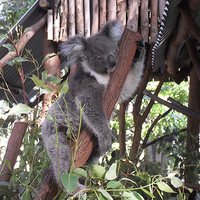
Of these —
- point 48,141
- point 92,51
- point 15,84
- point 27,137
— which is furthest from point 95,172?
point 15,84

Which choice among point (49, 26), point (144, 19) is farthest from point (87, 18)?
point (144, 19)

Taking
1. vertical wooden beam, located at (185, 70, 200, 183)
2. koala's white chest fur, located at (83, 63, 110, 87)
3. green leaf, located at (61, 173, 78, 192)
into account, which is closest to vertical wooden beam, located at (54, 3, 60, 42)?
koala's white chest fur, located at (83, 63, 110, 87)

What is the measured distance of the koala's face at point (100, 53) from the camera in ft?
5.93

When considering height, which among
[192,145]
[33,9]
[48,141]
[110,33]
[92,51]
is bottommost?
[192,145]

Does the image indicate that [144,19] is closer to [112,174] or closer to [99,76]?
[99,76]

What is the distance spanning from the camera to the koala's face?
1807 millimetres

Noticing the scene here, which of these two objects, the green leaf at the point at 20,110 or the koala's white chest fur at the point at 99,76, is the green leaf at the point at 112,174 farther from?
the koala's white chest fur at the point at 99,76

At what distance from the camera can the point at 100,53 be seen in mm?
1843

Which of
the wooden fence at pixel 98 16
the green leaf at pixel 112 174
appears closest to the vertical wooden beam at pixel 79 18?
the wooden fence at pixel 98 16

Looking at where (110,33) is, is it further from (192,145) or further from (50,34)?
(192,145)

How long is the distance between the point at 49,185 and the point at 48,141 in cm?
40

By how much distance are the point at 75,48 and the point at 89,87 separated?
1.00ft

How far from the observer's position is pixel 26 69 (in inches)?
132

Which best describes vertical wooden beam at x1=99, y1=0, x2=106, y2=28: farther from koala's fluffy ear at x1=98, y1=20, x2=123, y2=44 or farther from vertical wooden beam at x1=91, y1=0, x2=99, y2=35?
koala's fluffy ear at x1=98, y1=20, x2=123, y2=44
